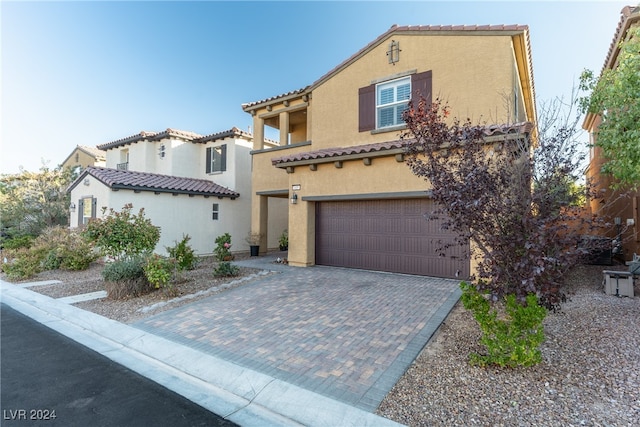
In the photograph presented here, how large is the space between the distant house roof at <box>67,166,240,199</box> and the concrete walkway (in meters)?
6.17

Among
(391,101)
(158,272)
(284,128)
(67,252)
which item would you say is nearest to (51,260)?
(67,252)

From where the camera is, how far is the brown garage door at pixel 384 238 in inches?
380

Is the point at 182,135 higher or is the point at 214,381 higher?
the point at 182,135

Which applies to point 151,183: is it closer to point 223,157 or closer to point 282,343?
point 223,157

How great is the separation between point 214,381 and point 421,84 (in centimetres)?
1028

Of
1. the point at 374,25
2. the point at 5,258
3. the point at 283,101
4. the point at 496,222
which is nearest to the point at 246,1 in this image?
the point at 283,101

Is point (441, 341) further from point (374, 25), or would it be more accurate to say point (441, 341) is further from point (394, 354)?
point (374, 25)

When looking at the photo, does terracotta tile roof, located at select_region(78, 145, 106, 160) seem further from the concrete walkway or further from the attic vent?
the attic vent

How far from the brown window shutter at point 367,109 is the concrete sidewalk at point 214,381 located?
30.1ft

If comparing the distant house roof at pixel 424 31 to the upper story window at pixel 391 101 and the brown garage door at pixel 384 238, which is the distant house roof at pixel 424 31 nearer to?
the upper story window at pixel 391 101

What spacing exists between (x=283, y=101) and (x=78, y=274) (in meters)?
10.9

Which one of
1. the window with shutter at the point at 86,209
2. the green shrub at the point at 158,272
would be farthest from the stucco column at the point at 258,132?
the green shrub at the point at 158,272

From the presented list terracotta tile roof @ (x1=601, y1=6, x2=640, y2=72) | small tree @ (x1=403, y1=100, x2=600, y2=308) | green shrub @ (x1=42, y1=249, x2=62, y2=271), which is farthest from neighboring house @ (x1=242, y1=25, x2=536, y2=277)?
green shrub @ (x1=42, y1=249, x2=62, y2=271)

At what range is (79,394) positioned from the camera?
154 inches
